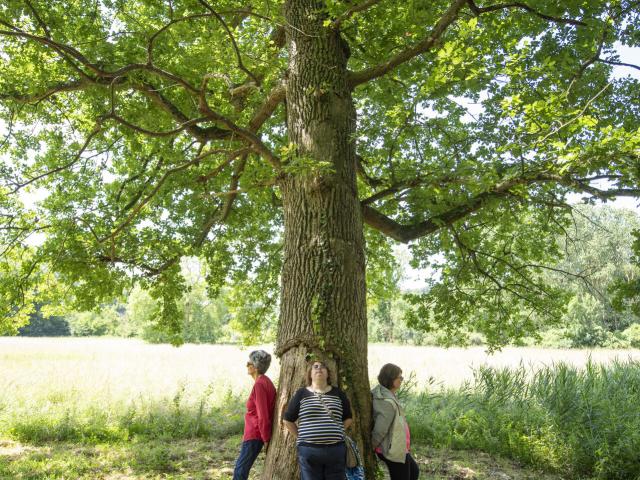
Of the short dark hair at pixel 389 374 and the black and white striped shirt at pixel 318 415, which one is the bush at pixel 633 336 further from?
the black and white striped shirt at pixel 318 415

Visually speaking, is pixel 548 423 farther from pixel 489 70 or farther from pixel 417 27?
pixel 417 27

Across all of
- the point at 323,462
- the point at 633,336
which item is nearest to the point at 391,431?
the point at 323,462

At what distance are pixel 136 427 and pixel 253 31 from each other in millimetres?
7831

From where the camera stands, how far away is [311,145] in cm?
629

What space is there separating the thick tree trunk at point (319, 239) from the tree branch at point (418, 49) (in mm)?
267

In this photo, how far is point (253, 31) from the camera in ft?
29.8

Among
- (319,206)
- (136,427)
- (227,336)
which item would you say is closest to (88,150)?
(136,427)

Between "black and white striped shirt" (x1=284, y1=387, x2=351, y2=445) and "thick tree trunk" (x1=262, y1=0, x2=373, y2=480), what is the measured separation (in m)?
0.52

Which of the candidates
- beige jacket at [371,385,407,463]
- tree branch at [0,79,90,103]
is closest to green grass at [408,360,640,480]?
beige jacket at [371,385,407,463]

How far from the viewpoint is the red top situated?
5527mm

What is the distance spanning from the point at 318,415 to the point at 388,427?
997 mm

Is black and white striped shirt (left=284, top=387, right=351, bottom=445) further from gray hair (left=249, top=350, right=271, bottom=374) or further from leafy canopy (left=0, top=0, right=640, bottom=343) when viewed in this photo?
leafy canopy (left=0, top=0, right=640, bottom=343)

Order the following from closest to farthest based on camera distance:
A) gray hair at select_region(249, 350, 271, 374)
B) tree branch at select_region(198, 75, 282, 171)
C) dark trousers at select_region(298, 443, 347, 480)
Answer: dark trousers at select_region(298, 443, 347, 480), gray hair at select_region(249, 350, 271, 374), tree branch at select_region(198, 75, 282, 171)

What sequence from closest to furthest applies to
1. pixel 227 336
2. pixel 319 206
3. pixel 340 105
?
pixel 319 206 → pixel 340 105 → pixel 227 336
